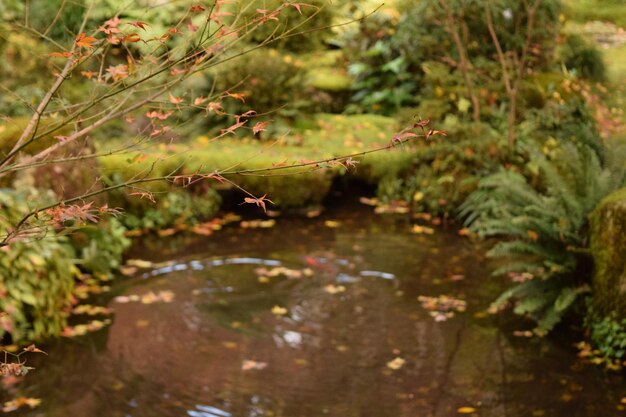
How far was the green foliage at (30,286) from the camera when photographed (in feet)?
17.0

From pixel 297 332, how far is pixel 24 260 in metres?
→ 2.01

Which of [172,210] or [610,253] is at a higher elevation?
[610,253]

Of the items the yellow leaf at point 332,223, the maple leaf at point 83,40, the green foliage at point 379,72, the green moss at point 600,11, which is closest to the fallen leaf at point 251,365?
the maple leaf at point 83,40

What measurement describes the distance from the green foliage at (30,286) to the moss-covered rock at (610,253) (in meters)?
3.80

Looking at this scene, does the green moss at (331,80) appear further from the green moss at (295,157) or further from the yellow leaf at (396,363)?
the yellow leaf at (396,363)

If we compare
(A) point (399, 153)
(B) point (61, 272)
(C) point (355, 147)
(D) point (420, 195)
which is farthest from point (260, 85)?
(B) point (61, 272)

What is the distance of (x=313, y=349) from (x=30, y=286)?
2.04 m

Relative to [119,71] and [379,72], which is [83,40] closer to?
[119,71]

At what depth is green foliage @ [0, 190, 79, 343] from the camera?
5.18 m

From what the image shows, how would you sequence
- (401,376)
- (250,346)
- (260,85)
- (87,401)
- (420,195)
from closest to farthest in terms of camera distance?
(87,401)
(401,376)
(250,346)
(420,195)
(260,85)

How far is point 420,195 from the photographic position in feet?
29.6

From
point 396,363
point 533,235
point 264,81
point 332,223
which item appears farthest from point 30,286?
point 264,81

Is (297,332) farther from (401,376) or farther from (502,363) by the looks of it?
(502,363)

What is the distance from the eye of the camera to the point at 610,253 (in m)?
4.99
